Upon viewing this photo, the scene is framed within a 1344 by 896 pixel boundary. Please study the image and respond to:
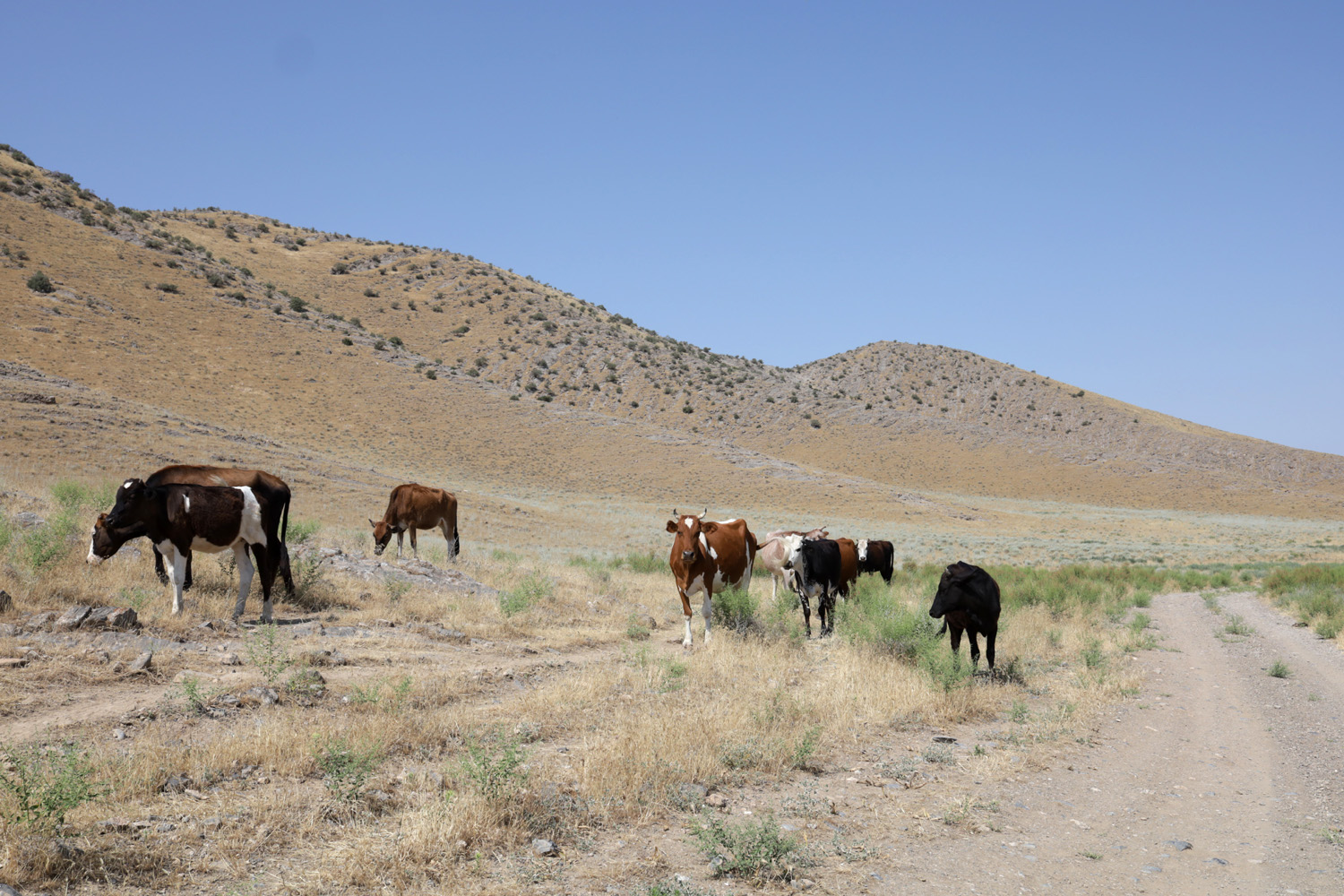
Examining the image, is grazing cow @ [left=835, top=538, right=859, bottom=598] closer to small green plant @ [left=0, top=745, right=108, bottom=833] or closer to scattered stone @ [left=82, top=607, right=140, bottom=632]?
scattered stone @ [left=82, top=607, right=140, bottom=632]

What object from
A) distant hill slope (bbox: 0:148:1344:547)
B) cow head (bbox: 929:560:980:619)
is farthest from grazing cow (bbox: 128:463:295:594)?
distant hill slope (bbox: 0:148:1344:547)

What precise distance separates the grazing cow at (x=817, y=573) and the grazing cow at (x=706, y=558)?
95 centimetres

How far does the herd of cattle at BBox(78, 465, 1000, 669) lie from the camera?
10.9 m

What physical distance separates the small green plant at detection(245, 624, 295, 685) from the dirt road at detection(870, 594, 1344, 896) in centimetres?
625

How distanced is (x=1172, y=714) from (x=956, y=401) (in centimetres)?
10987

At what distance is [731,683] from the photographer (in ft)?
33.3

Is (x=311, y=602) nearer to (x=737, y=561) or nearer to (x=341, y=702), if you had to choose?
(x=341, y=702)

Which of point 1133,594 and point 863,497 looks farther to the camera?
point 863,497

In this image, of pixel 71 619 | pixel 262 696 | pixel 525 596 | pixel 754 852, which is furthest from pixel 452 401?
pixel 754 852

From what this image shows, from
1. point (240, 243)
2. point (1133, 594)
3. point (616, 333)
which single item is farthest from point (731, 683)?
point (240, 243)

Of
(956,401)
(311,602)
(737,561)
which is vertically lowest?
(311,602)

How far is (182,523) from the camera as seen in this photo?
→ 35.8 feet

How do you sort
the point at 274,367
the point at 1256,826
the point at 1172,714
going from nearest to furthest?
the point at 1256,826, the point at 1172,714, the point at 274,367

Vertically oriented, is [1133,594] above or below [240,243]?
below
